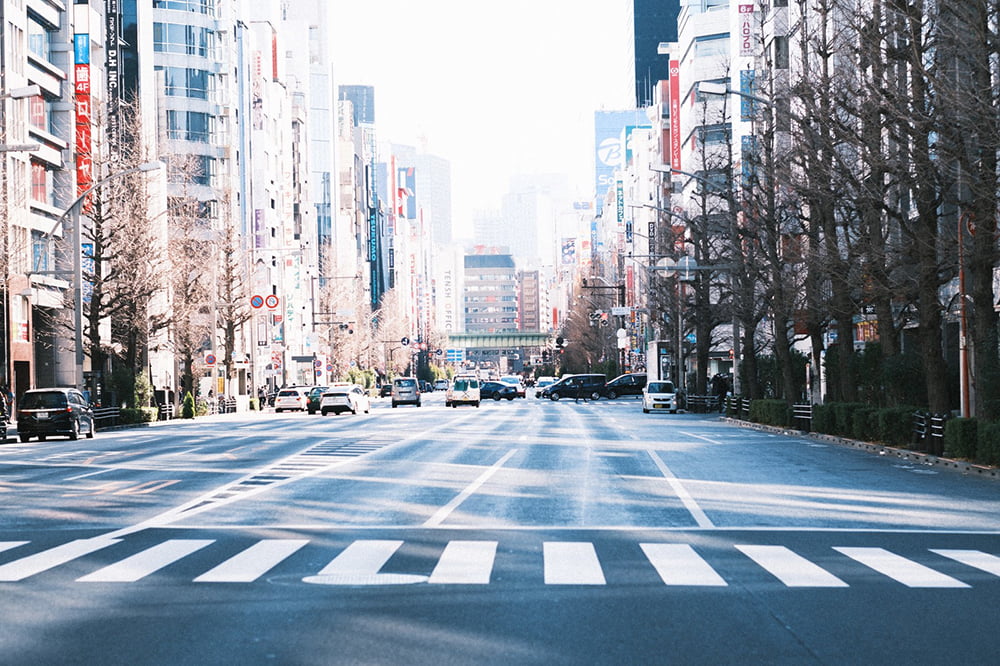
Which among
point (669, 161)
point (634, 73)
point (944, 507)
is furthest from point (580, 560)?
point (634, 73)

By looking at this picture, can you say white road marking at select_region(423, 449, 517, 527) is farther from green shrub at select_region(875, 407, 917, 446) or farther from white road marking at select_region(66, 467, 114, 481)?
green shrub at select_region(875, 407, 917, 446)

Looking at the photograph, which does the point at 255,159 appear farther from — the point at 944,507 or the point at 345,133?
the point at 944,507

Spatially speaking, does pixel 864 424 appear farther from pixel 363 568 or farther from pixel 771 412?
pixel 363 568

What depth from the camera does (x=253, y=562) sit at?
11.6 meters

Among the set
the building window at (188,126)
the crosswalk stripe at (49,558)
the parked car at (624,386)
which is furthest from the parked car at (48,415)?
the parked car at (624,386)

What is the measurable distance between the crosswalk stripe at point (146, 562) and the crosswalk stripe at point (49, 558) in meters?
0.52

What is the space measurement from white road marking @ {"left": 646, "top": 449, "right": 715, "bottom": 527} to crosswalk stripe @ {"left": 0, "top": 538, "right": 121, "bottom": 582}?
6469 millimetres

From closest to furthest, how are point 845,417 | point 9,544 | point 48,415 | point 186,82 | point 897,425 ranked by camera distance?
point 9,544, point 897,425, point 845,417, point 48,415, point 186,82

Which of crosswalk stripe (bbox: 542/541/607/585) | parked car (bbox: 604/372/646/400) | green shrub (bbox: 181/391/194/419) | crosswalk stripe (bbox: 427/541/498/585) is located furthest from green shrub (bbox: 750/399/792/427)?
parked car (bbox: 604/372/646/400)

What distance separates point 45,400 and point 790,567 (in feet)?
107

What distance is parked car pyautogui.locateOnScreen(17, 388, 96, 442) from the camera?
3928 centimetres

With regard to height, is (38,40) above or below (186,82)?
below

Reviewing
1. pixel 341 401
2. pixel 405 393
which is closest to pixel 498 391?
pixel 405 393

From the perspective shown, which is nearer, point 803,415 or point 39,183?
point 803,415
